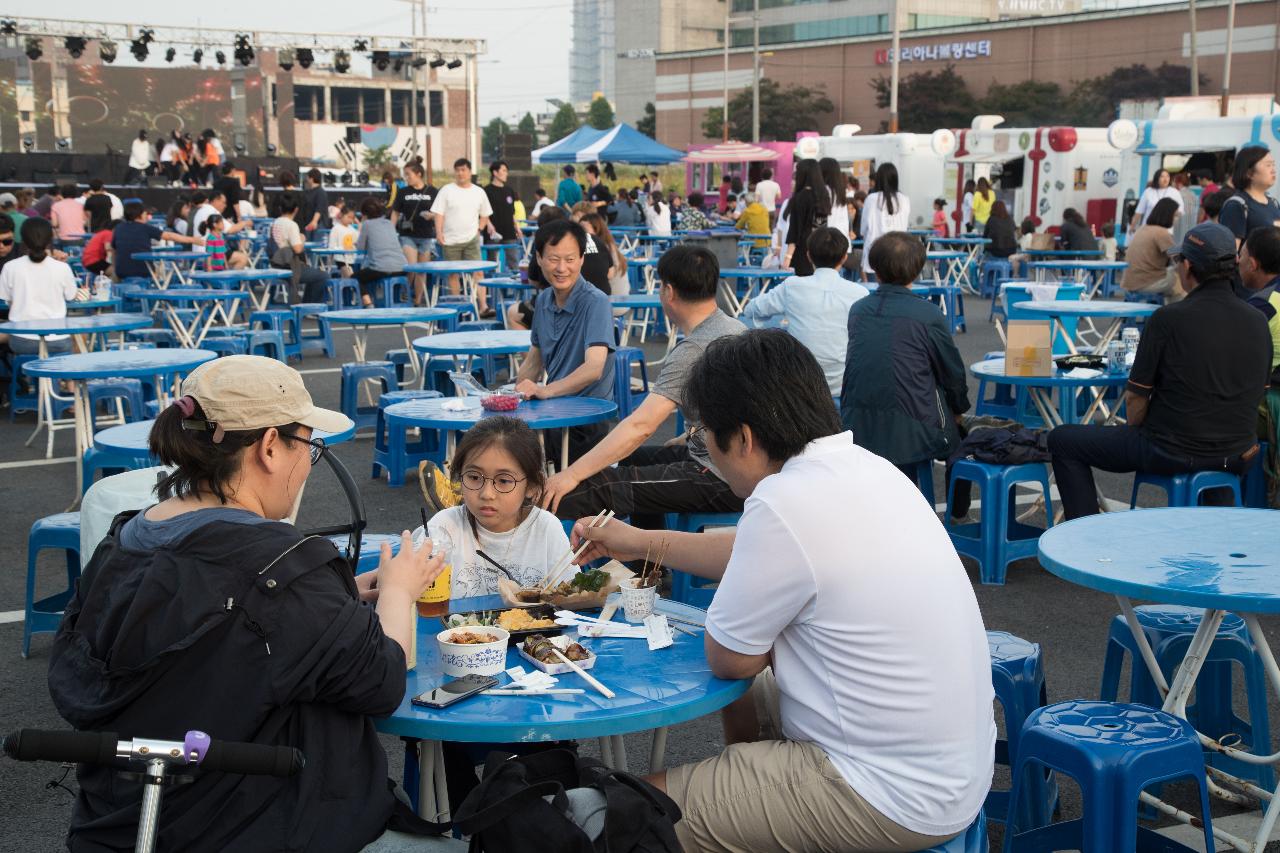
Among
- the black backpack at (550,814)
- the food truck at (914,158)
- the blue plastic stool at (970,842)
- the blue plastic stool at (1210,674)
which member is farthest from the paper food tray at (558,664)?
the food truck at (914,158)

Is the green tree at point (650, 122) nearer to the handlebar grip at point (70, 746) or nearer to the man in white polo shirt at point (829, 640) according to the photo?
the man in white polo shirt at point (829, 640)

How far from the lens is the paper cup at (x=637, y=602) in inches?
112

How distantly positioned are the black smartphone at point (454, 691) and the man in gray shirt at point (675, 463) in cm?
239

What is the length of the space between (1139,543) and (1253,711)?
0.69m

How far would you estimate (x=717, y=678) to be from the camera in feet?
8.24

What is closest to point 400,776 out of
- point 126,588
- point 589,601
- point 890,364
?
point 589,601

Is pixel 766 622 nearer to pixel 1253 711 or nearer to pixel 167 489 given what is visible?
pixel 167 489

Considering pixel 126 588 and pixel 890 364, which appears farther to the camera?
pixel 890 364

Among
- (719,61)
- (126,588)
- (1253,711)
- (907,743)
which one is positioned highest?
(719,61)

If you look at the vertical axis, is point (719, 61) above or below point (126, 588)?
above

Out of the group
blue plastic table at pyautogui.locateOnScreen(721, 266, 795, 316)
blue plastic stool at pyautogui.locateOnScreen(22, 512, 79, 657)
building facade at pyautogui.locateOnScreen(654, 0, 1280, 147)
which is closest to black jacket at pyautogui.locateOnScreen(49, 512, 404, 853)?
blue plastic stool at pyautogui.locateOnScreen(22, 512, 79, 657)

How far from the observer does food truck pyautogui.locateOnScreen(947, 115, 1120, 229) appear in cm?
2447

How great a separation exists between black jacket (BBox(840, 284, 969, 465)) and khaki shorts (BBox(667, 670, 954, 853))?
3.32m

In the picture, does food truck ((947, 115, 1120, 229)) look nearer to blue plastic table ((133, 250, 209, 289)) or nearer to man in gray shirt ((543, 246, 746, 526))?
blue plastic table ((133, 250, 209, 289))
